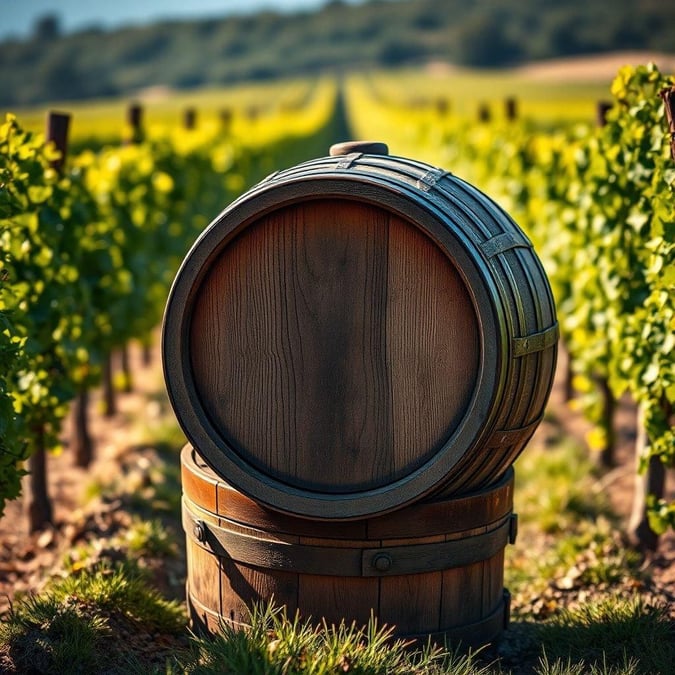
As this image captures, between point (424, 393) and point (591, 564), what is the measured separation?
184cm

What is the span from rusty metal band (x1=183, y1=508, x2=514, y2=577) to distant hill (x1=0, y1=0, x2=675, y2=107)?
209 feet

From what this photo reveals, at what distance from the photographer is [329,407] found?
3467 mm

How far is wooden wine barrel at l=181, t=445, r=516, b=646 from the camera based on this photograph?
3439 millimetres

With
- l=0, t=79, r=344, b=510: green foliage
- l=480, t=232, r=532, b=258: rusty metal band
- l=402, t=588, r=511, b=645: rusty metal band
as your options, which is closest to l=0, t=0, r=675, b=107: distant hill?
l=0, t=79, r=344, b=510: green foliage

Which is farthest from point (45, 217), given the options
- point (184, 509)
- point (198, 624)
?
point (198, 624)

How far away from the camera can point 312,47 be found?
199750 mm

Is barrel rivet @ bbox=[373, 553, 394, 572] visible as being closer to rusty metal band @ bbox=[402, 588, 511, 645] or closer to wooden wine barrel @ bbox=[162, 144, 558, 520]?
wooden wine barrel @ bbox=[162, 144, 558, 520]

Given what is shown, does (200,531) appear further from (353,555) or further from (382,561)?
(382,561)

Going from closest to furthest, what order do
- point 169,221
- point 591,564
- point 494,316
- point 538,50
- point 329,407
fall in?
point 494,316
point 329,407
point 591,564
point 169,221
point 538,50

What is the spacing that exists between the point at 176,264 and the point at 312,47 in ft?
653

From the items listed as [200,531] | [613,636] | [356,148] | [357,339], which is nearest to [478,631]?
[613,636]

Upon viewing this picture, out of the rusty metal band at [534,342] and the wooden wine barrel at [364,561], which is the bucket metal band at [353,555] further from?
the rusty metal band at [534,342]

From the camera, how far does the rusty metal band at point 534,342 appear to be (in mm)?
3326

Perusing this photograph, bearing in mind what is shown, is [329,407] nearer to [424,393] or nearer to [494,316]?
[424,393]
